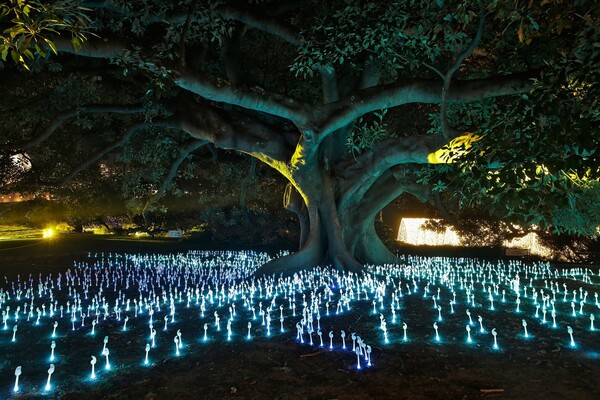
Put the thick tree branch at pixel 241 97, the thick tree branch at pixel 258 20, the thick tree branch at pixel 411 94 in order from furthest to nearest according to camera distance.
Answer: the thick tree branch at pixel 258 20 < the thick tree branch at pixel 411 94 < the thick tree branch at pixel 241 97

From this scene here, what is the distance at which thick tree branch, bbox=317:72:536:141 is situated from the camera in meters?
9.03

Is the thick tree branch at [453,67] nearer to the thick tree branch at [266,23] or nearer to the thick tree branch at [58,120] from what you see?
the thick tree branch at [266,23]

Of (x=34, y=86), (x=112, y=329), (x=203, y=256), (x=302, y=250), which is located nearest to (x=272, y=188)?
(x=203, y=256)

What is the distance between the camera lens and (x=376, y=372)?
5.21m

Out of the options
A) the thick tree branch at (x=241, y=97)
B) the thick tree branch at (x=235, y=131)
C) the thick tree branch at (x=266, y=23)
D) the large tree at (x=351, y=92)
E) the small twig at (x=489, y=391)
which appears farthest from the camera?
the thick tree branch at (x=235, y=131)

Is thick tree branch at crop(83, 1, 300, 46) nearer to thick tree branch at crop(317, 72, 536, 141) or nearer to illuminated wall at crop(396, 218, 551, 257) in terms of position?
thick tree branch at crop(317, 72, 536, 141)

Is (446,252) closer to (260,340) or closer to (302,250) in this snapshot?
(302,250)

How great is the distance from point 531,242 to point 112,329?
77.7 ft

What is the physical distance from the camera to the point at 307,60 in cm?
959

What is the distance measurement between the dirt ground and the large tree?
77.3 inches

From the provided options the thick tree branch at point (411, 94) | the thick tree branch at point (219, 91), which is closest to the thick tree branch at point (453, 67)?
the thick tree branch at point (411, 94)

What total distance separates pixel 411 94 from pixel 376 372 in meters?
7.13

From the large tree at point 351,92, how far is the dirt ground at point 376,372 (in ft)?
6.44

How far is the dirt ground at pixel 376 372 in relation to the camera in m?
4.61
